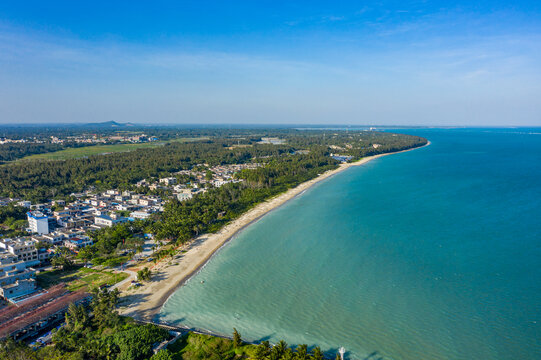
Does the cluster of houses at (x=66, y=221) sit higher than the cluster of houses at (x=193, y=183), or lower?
lower

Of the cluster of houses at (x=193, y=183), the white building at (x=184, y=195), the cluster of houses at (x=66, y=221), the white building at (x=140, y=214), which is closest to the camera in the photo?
the cluster of houses at (x=66, y=221)

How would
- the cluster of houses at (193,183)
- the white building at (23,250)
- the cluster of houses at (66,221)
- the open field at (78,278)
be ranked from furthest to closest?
the cluster of houses at (193,183) → the white building at (23,250) → the open field at (78,278) → the cluster of houses at (66,221)

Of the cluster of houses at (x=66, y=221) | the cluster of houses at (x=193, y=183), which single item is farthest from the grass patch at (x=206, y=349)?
the cluster of houses at (x=193, y=183)

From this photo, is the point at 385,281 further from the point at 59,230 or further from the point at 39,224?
the point at 39,224

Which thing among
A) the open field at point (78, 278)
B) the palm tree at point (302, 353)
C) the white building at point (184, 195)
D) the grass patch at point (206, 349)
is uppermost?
the white building at point (184, 195)

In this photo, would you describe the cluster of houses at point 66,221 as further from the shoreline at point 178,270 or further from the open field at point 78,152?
the open field at point 78,152

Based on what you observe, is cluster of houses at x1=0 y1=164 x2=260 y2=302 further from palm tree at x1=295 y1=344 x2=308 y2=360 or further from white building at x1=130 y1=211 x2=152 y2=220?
palm tree at x1=295 y1=344 x2=308 y2=360

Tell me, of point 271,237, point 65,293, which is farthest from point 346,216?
point 65,293
